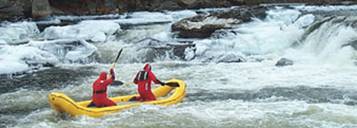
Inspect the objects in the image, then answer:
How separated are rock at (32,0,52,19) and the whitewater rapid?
172 centimetres

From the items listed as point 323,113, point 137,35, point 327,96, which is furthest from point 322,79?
point 137,35

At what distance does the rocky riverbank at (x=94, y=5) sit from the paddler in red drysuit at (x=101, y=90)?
1275 cm

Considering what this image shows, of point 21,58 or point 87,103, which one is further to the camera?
point 21,58

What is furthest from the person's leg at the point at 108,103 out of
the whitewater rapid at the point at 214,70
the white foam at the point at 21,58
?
the white foam at the point at 21,58

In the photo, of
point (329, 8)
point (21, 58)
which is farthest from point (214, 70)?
point (329, 8)

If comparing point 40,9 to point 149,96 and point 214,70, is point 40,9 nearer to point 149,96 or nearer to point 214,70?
point 214,70

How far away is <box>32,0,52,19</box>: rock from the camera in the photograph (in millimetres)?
21344

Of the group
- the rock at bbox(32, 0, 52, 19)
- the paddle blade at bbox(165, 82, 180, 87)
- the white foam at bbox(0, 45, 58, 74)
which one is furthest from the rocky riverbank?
the paddle blade at bbox(165, 82, 180, 87)

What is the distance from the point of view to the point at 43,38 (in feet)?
57.3

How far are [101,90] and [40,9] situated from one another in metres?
13.0

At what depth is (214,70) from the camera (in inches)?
517

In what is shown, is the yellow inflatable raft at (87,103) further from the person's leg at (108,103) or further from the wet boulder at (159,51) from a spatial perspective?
the wet boulder at (159,51)

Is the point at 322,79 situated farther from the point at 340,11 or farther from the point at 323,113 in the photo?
the point at 340,11

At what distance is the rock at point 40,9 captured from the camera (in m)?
21.3
